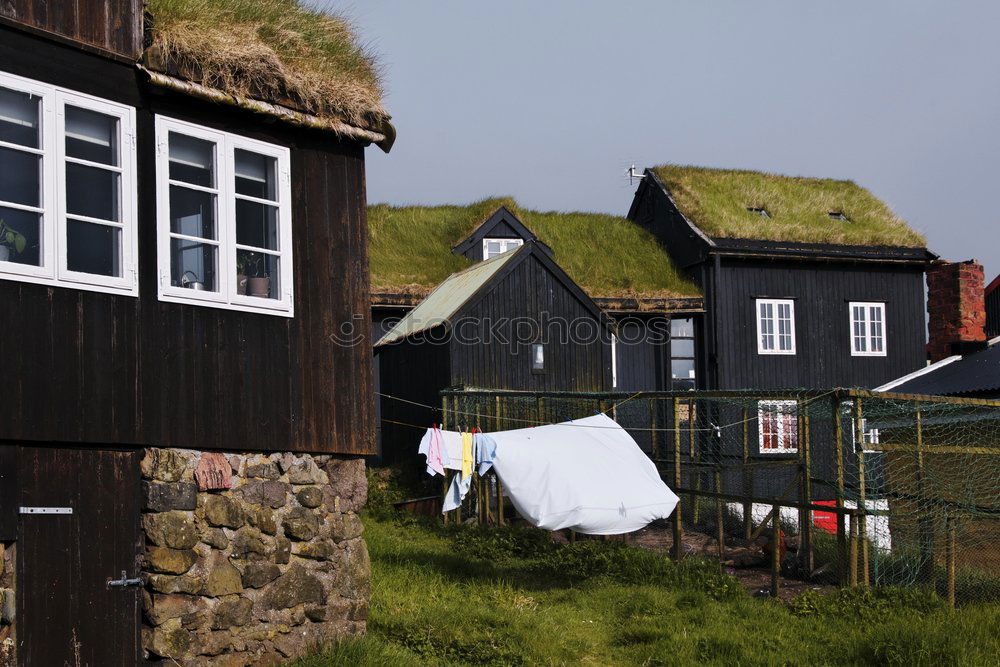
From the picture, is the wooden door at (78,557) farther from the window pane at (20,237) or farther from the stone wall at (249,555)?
the window pane at (20,237)

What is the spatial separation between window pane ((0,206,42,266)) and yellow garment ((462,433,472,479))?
18.7 feet

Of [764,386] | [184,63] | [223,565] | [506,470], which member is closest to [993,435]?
[506,470]

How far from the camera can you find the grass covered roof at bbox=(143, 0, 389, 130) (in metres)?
8.73

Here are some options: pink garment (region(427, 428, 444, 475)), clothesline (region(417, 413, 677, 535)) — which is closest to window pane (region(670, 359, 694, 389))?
clothesline (region(417, 413, 677, 535))

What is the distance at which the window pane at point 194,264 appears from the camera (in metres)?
8.91

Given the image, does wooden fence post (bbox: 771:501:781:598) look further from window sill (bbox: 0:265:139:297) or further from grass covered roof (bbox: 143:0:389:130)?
window sill (bbox: 0:265:139:297)

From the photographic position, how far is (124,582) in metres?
8.19

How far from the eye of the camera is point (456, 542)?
49.8ft

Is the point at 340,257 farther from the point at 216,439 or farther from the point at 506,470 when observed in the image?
the point at 506,470

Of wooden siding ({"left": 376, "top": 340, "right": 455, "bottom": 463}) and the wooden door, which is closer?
the wooden door

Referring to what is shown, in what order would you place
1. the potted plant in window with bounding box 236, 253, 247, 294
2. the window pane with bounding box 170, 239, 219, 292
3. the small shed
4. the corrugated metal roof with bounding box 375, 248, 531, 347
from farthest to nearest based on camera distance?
1. the corrugated metal roof with bounding box 375, 248, 531, 347
2. the small shed
3. the potted plant in window with bounding box 236, 253, 247, 294
4. the window pane with bounding box 170, 239, 219, 292

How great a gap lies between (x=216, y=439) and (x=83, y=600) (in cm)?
168

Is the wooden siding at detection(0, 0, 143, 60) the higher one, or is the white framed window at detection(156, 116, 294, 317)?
the wooden siding at detection(0, 0, 143, 60)

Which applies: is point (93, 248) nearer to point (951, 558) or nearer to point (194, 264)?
point (194, 264)
